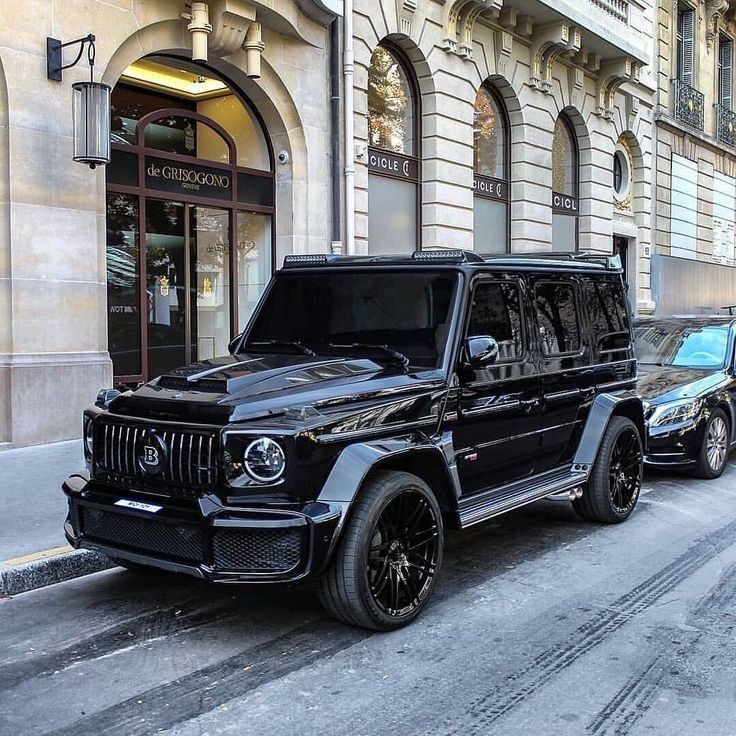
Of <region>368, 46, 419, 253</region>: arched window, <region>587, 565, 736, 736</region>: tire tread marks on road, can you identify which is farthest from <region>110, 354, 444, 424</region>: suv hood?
<region>368, 46, 419, 253</region>: arched window

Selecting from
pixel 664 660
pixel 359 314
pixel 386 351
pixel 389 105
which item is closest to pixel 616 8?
pixel 389 105

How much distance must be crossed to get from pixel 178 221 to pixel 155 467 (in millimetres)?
8453

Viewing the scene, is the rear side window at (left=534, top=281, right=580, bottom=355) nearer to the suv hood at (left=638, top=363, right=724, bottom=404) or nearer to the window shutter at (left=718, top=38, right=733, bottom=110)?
the suv hood at (left=638, top=363, right=724, bottom=404)

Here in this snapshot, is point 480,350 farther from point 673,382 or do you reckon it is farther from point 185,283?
point 185,283

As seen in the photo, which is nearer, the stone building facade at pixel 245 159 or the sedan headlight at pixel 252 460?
the sedan headlight at pixel 252 460

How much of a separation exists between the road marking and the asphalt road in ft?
0.77

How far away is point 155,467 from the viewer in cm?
448

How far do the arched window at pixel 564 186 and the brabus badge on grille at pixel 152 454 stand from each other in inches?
650

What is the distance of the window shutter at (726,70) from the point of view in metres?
28.7

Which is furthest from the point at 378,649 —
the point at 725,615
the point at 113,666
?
the point at 725,615

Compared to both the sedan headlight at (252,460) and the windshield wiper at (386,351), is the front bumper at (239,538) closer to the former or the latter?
the sedan headlight at (252,460)

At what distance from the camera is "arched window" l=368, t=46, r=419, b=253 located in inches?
591

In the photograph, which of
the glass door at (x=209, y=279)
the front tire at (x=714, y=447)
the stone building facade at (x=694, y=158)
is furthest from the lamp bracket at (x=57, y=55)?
the stone building facade at (x=694, y=158)

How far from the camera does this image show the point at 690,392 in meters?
8.88
